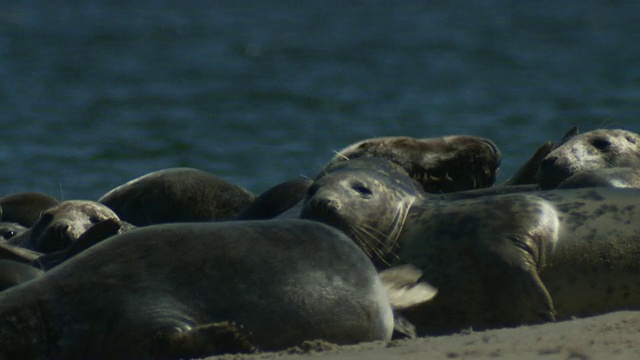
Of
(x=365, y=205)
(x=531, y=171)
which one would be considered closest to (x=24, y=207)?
(x=531, y=171)

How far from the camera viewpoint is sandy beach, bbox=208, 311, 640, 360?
12.3ft

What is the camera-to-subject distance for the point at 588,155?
740 centimetres

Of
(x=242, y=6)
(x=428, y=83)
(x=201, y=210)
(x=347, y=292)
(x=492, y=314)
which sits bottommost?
(x=242, y=6)

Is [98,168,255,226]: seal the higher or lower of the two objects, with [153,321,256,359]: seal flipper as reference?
lower

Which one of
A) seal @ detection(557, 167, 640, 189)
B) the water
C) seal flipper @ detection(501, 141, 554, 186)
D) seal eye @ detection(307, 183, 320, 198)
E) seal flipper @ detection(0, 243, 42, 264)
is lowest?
the water

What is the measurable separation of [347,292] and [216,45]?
3424cm

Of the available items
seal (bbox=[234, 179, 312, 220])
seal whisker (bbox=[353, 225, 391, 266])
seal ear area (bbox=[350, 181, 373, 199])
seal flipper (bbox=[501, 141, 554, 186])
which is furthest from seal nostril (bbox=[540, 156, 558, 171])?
seal whisker (bbox=[353, 225, 391, 266])

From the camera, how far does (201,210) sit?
8344 millimetres

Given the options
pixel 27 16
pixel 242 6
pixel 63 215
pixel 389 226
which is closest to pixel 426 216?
pixel 389 226

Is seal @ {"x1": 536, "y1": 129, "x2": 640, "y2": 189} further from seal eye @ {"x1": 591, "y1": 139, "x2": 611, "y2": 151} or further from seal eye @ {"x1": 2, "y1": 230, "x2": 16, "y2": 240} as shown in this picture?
seal eye @ {"x1": 2, "y1": 230, "x2": 16, "y2": 240}

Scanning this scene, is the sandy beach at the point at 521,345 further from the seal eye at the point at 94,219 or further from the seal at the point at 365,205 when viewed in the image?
the seal eye at the point at 94,219

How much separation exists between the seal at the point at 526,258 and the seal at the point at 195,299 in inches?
24.9

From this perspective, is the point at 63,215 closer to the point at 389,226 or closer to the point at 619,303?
the point at 389,226

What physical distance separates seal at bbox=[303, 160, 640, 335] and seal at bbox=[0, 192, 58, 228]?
12.7ft
